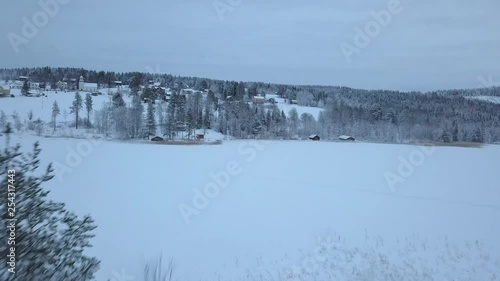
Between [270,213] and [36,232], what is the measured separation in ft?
A: 44.5

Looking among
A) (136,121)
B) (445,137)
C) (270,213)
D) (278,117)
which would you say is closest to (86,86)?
(136,121)

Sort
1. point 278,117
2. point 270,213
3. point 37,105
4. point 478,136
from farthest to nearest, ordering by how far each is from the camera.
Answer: point 278,117, point 478,136, point 37,105, point 270,213

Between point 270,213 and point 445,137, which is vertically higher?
point 445,137

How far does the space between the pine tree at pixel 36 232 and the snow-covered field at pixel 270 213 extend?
1648 mm

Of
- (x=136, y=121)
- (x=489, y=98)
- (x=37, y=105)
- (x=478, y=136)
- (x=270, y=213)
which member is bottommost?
(x=270, y=213)

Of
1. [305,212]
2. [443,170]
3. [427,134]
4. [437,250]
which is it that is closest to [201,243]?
[305,212]

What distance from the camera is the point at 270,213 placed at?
53.4 feet

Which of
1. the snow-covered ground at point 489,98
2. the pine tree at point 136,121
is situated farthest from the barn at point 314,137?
the snow-covered ground at point 489,98

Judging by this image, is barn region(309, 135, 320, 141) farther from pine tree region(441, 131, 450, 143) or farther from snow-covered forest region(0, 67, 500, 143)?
pine tree region(441, 131, 450, 143)

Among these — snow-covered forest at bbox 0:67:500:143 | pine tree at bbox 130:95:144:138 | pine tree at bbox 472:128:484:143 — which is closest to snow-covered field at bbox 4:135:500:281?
pine tree at bbox 130:95:144:138

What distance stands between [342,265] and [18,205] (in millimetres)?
8516

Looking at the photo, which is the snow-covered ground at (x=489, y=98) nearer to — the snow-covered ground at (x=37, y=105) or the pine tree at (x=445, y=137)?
the pine tree at (x=445, y=137)

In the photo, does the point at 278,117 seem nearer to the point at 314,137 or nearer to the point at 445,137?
the point at 314,137

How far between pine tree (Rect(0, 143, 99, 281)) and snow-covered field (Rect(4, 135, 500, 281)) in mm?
1648
